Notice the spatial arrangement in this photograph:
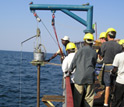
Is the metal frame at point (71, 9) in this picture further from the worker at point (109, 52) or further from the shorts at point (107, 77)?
the shorts at point (107, 77)

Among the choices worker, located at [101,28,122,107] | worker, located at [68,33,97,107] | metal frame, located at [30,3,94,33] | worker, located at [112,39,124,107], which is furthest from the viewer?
metal frame, located at [30,3,94,33]

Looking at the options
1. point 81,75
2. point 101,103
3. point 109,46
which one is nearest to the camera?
point 81,75

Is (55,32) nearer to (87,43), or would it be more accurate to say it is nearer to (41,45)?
(41,45)

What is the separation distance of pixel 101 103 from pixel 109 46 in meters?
2.16

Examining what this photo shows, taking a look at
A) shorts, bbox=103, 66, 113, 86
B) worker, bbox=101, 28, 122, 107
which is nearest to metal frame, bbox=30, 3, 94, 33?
worker, bbox=101, 28, 122, 107

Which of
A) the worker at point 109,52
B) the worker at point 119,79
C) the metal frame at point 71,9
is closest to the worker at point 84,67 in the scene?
the worker at point 119,79

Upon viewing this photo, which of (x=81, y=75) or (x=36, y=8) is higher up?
(x=36, y=8)

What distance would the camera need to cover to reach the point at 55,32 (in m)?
8.08

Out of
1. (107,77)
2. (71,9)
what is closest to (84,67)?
(107,77)

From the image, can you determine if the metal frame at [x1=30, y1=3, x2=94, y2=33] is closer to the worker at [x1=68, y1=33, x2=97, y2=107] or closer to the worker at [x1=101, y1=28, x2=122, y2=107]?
the worker at [x1=101, y1=28, x2=122, y2=107]

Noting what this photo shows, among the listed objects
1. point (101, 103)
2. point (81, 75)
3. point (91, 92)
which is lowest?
point (101, 103)

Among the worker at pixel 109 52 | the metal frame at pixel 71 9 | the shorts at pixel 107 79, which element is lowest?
the shorts at pixel 107 79

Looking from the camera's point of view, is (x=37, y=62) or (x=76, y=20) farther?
(x=76, y=20)

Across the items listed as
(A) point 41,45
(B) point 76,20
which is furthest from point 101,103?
(B) point 76,20
